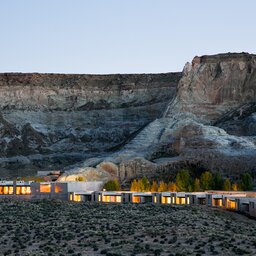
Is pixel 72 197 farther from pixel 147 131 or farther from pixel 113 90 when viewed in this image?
pixel 113 90

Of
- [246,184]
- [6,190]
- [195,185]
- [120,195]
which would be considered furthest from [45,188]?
[246,184]

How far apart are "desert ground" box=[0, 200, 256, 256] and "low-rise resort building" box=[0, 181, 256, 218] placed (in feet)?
14.2

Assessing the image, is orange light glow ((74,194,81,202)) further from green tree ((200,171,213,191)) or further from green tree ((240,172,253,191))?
green tree ((240,172,253,191))

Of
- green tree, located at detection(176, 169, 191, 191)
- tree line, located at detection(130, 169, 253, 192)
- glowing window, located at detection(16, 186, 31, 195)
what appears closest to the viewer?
tree line, located at detection(130, 169, 253, 192)

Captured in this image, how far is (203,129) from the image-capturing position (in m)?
101

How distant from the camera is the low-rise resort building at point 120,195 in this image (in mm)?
59906

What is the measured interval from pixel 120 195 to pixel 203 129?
3523 cm

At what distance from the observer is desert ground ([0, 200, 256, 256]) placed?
35.0m

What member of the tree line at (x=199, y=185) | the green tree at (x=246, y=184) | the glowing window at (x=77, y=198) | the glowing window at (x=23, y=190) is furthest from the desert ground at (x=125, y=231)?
the green tree at (x=246, y=184)

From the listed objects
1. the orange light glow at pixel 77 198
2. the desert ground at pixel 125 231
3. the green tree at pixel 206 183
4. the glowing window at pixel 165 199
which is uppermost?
the green tree at pixel 206 183

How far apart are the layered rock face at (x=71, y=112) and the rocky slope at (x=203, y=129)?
14198mm

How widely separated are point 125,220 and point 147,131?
215 ft

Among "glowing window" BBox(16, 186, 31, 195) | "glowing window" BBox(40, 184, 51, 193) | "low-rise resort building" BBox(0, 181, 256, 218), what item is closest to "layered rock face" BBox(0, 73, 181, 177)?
"glowing window" BBox(16, 186, 31, 195)

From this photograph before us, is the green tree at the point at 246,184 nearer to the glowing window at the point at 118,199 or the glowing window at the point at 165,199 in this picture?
the glowing window at the point at 165,199
